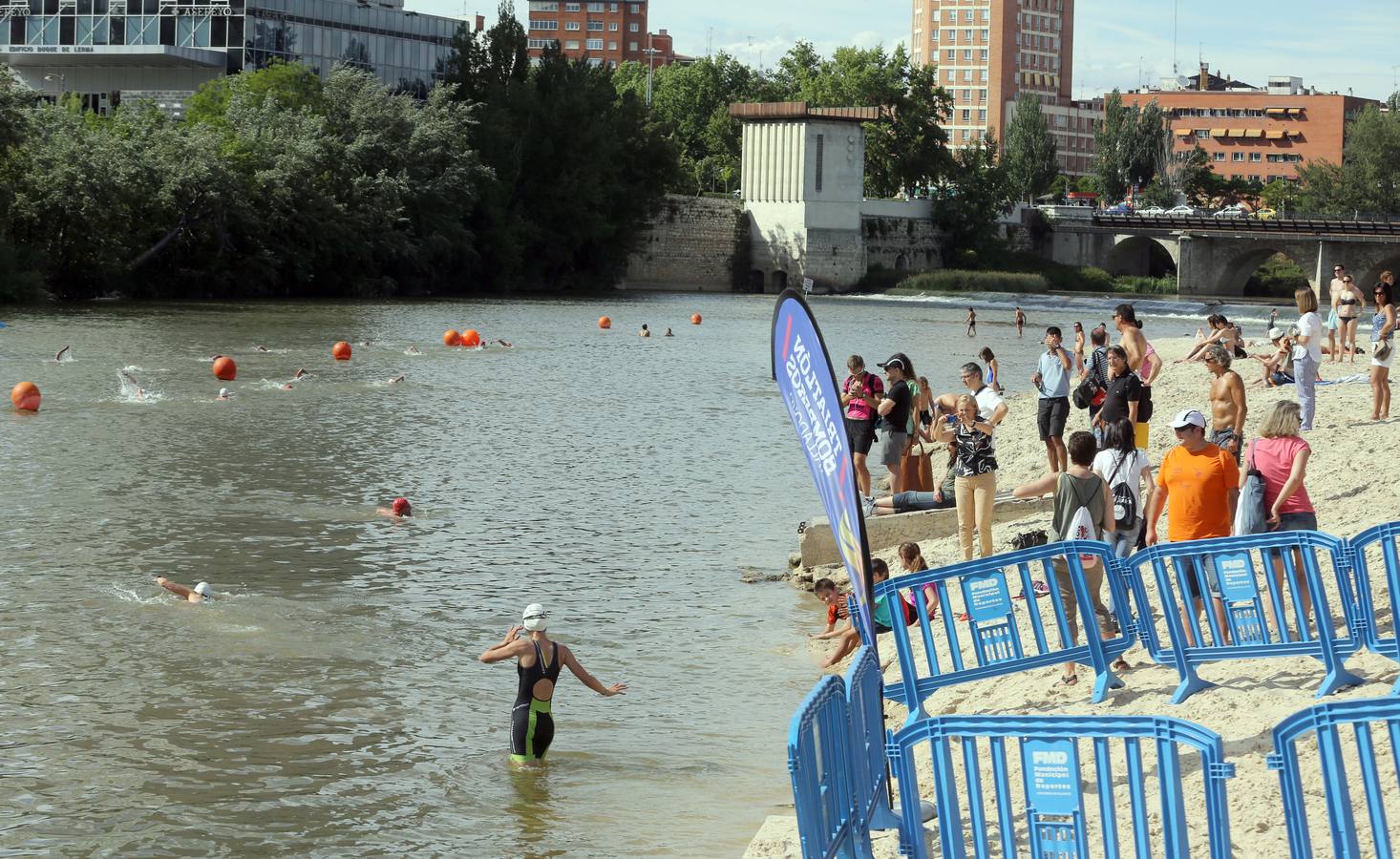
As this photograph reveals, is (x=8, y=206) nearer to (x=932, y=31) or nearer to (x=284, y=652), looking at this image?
(x=284, y=652)

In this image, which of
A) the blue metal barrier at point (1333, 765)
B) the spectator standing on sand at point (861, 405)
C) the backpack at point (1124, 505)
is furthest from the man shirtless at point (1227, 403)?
the blue metal barrier at point (1333, 765)

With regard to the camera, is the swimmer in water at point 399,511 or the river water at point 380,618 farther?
the swimmer in water at point 399,511

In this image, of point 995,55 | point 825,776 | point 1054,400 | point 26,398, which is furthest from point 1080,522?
point 995,55

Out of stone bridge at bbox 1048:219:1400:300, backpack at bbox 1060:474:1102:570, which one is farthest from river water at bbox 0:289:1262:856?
stone bridge at bbox 1048:219:1400:300

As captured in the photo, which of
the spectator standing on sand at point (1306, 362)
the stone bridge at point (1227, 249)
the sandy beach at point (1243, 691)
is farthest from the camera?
the stone bridge at point (1227, 249)

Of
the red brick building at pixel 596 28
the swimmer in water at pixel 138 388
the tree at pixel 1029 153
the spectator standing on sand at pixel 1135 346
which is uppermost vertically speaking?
the red brick building at pixel 596 28

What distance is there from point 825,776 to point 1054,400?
475 inches

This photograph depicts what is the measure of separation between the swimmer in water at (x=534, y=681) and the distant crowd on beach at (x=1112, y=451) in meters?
2.11

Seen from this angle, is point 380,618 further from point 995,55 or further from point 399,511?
point 995,55

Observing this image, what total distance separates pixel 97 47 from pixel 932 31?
9873cm

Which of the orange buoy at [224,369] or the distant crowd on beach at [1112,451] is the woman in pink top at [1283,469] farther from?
the orange buoy at [224,369]

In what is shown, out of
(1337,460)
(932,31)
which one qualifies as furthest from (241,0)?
(932,31)

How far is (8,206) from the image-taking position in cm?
5131

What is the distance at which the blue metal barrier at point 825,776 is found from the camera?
201 inches
